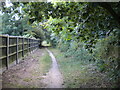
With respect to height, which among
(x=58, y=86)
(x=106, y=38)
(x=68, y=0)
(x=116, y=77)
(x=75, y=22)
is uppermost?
(x=68, y=0)

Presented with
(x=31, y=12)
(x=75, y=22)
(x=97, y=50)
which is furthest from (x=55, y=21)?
(x=97, y=50)

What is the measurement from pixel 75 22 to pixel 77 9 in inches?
17.8

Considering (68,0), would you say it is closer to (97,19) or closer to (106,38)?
(97,19)

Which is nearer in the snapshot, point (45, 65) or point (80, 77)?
point (80, 77)

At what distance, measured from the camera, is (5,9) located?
4.01 meters

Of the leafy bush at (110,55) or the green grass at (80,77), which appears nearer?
the green grass at (80,77)

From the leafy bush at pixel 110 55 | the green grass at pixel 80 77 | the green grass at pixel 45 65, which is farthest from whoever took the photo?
the green grass at pixel 45 65

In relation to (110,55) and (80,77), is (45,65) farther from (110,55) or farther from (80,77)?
(110,55)

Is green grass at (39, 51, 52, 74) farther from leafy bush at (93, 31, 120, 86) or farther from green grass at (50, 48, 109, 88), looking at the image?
leafy bush at (93, 31, 120, 86)

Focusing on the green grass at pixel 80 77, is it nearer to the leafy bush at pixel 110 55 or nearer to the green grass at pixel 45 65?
the leafy bush at pixel 110 55

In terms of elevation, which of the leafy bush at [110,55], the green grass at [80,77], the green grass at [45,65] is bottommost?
the green grass at [45,65]

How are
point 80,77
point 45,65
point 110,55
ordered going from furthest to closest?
point 45,65
point 110,55
point 80,77

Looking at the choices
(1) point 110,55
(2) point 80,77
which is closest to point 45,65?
(2) point 80,77

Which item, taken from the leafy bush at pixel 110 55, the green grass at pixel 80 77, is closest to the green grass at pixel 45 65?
the green grass at pixel 80 77
